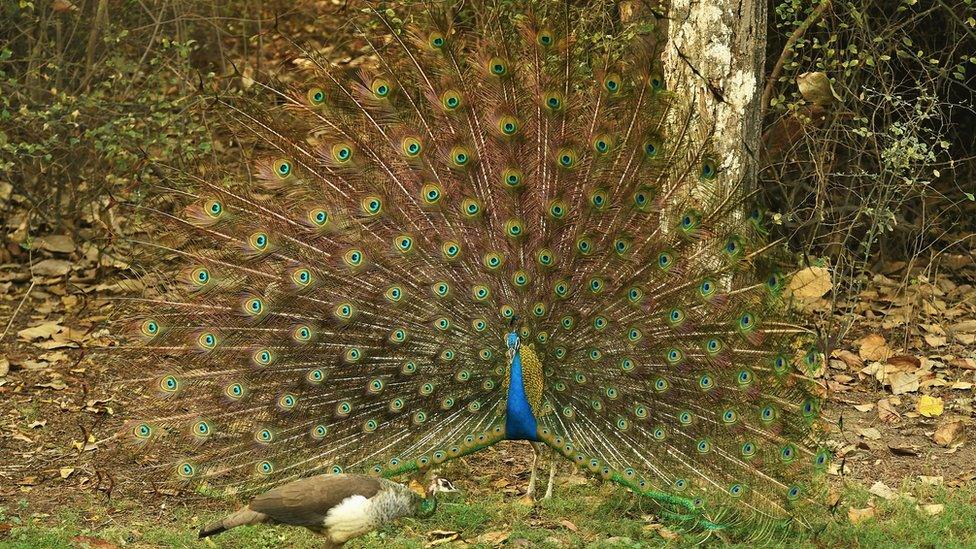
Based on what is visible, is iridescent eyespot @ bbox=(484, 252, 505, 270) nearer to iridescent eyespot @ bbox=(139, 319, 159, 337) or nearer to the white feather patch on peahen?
the white feather patch on peahen

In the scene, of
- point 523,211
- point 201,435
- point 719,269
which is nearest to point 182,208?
point 201,435

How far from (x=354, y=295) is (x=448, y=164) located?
0.81 m

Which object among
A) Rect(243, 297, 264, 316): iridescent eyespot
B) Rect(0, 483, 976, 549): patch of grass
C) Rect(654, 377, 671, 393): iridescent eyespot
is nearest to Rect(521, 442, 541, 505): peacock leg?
Rect(0, 483, 976, 549): patch of grass

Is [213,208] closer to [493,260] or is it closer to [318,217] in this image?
[318,217]

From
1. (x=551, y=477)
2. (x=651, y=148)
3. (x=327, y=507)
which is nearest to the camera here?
(x=327, y=507)

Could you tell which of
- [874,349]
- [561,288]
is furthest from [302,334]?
[874,349]

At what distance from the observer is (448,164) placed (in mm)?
6148

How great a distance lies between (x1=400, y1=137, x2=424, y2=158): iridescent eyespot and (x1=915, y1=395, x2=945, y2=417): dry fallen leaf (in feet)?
11.9

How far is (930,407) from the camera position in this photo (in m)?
7.55

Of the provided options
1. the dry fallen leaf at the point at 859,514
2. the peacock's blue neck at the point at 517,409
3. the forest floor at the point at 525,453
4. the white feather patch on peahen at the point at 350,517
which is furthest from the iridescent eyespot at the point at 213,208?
the dry fallen leaf at the point at 859,514

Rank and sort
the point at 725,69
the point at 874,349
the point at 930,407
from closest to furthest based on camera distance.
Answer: the point at 725,69 < the point at 930,407 < the point at 874,349

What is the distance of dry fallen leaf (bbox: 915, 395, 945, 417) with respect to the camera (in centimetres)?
751

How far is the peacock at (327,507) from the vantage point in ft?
16.9

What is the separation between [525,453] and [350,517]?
2.38 m
